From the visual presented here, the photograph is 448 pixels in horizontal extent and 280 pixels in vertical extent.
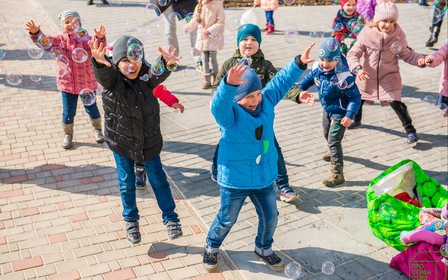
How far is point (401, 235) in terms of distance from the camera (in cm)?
494

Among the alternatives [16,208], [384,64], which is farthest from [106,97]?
[384,64]

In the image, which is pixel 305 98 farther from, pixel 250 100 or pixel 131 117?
pixel 131 117

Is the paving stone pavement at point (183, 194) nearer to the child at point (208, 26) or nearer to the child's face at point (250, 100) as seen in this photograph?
the child at point (208, 26)

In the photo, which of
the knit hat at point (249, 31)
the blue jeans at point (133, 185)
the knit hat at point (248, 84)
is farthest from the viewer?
the knit hat at point (249, 31)

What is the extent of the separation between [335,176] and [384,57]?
1.98 m

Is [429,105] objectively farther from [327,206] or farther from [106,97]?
[106,97]

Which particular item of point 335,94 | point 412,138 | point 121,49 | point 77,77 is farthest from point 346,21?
point 121,49

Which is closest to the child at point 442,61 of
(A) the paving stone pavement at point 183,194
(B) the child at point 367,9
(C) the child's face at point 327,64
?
(A) the paving stone pavement at point 183,194

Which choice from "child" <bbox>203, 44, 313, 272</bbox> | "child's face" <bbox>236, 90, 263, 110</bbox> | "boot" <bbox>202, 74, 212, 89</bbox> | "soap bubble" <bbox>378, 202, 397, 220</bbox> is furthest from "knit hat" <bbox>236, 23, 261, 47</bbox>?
"boot" <bbox>202, 74, 212, 89</bbox>

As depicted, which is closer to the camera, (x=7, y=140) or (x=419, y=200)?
(x=419, y=200)

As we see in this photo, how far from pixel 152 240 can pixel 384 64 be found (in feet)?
13.0

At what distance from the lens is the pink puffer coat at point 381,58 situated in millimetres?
7430

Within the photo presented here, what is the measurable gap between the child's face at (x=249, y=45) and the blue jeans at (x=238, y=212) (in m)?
1.70

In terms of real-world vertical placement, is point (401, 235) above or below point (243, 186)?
below
